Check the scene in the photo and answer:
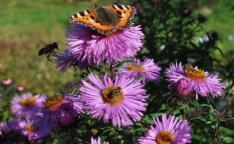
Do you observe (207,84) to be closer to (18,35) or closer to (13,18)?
(18,35)

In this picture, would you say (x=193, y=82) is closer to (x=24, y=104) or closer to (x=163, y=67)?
(x=163, y=67)

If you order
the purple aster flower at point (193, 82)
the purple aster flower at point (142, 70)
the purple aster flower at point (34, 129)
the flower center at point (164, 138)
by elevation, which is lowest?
the flower center at point (164, 138)

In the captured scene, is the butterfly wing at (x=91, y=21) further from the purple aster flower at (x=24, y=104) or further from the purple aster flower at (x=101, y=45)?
the purple aster flower at (x=24, y=104)

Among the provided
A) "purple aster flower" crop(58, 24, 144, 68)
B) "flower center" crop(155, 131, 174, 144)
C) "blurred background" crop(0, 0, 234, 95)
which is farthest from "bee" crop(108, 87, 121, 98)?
"blurred background" crop(0, 0, 234, 95)

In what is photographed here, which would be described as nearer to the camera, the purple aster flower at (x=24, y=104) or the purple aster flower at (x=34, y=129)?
the purple aster flower at (x=34, y=129)

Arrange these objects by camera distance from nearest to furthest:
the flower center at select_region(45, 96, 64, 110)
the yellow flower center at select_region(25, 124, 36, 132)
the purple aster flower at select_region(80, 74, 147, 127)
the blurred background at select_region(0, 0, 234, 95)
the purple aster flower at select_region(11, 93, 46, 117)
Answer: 1. the purple aster flower at select_region(80, 74, 147, 127)
2. the flower center at select_region(45, 96, 64, 110)
3. the yellow flower center at select_region(25, 124, 36, 132)
4. the purple aster flower at select_region(11, 93, 46, 117)
5. the blurred background at select_region(0, 0, 234, 95)

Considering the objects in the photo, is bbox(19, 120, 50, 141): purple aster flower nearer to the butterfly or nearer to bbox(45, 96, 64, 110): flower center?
bbox(45, 96, 64, 110): flower center

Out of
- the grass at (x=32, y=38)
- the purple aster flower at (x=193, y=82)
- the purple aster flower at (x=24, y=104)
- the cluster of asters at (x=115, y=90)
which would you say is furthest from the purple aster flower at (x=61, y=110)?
the purple aster flower at (x=24, y=104)

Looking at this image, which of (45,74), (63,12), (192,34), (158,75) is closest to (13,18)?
(63,12)
